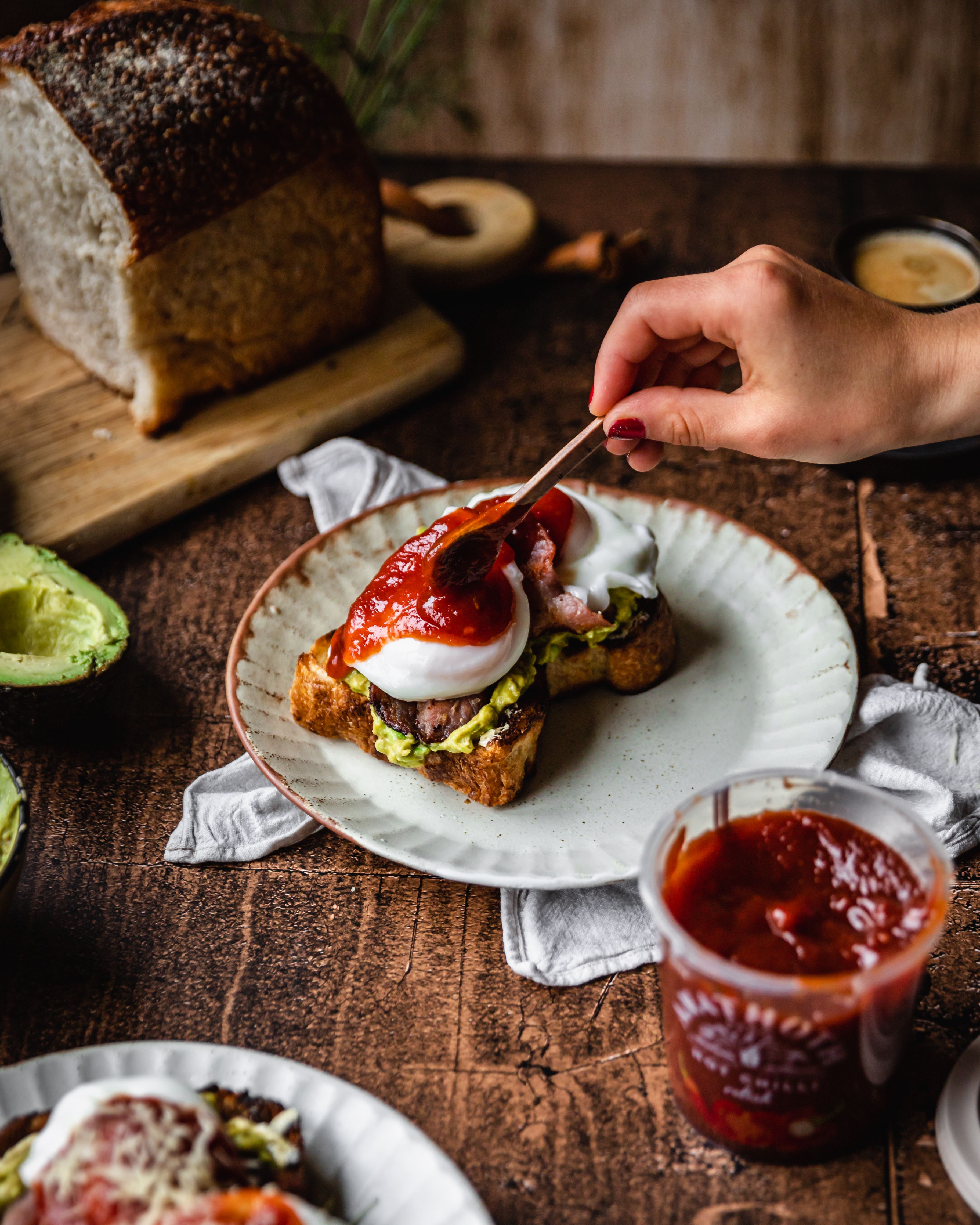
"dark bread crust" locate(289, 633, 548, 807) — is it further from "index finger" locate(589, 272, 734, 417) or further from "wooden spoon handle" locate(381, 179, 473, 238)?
"wooden spoon handle" locate(381, 179, 473, 238)

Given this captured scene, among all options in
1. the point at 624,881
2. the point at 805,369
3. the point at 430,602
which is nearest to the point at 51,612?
the point at 430,602

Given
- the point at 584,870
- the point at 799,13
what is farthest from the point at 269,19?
the point at 584,870

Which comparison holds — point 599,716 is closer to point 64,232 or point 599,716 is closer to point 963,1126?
point 963,1126

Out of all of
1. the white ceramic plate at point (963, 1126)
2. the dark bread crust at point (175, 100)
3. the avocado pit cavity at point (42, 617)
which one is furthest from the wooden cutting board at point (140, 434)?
the white ceramic plate at point (963, 1126)

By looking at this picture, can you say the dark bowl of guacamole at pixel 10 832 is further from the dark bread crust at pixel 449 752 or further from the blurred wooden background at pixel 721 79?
the blurred wooden background at pixel 721 79

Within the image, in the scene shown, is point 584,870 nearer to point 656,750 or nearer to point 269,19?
point 656,750
